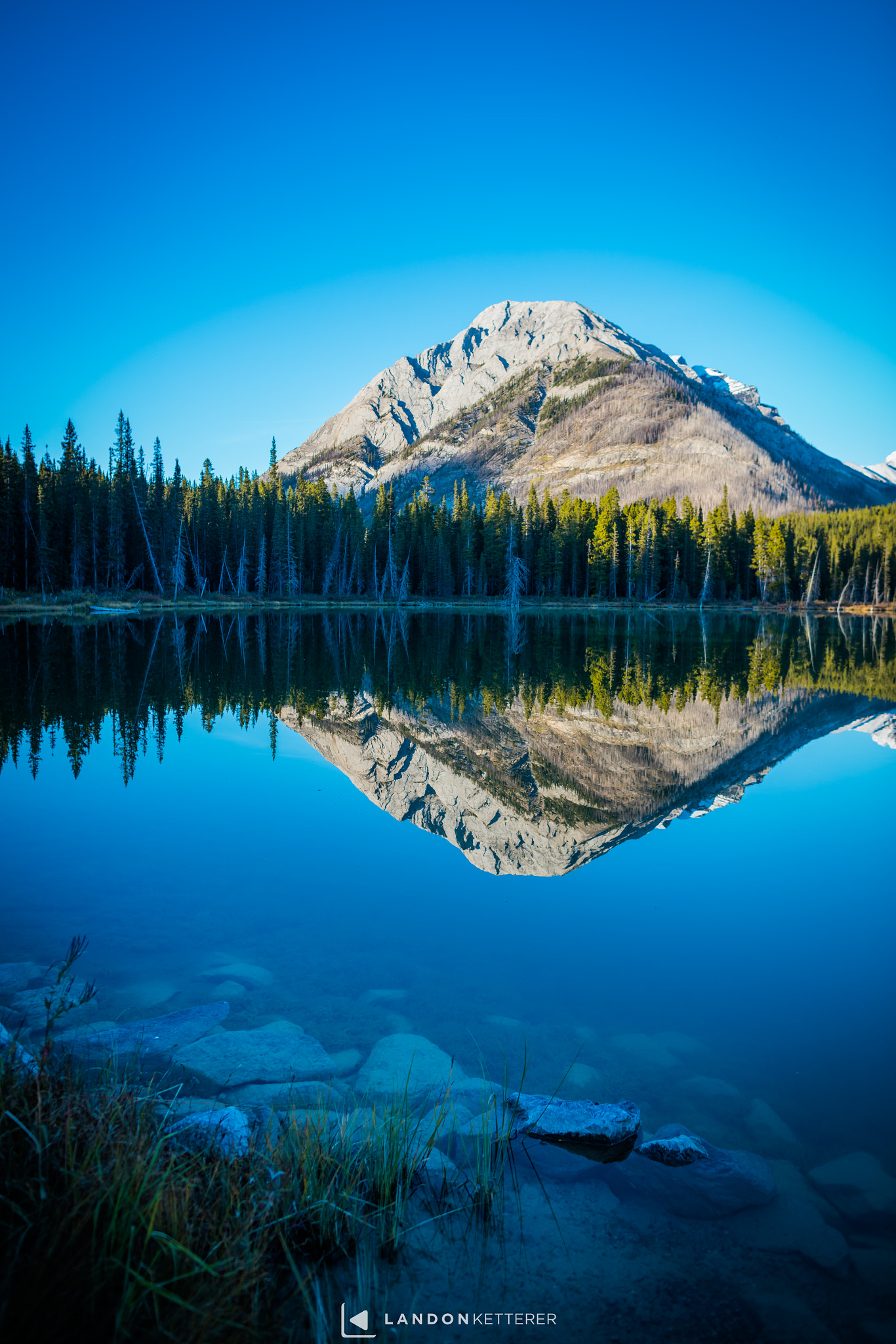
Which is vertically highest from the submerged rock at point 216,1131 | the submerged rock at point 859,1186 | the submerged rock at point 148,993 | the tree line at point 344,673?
the tree line at point 344,673

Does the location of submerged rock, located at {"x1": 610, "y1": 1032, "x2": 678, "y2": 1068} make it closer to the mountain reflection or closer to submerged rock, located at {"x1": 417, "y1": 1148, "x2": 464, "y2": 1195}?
submerged rock, located at {"x1": 417, "y1": 1148, "x2": 464, "y2": 1195}

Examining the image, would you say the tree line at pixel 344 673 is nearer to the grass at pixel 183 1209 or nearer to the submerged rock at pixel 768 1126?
the submerged rock at pixel 768 1126

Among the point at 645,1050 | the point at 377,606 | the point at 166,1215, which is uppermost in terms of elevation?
the point at 377,606

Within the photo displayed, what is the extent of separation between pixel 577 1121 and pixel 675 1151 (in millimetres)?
609

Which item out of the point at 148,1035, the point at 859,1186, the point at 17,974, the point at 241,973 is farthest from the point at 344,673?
the point at 859,1186

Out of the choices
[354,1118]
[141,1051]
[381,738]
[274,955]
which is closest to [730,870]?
[274,955]

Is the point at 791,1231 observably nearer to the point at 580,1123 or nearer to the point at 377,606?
the point at 580,1123

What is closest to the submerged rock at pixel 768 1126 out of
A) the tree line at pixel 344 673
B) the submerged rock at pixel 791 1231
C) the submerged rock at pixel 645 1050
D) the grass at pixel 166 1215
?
the submerged rock at pixel 791 1231

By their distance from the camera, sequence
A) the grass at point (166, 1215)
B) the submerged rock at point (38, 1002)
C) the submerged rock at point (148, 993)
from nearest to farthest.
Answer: the grass at point (166, 1215) < the submerged rock at point (38, 1002) < the submerged rock at point (148, 993)

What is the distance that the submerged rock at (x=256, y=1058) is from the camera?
16.3 ft

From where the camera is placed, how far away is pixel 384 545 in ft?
291

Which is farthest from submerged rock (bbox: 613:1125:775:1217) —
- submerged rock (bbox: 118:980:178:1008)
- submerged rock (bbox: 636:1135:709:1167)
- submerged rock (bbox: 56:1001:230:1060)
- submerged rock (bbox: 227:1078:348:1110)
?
submerged rock (bbox: 118:980:178:1008)

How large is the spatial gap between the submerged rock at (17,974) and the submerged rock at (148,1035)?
2.99 feet

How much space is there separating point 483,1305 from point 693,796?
1009 cm
